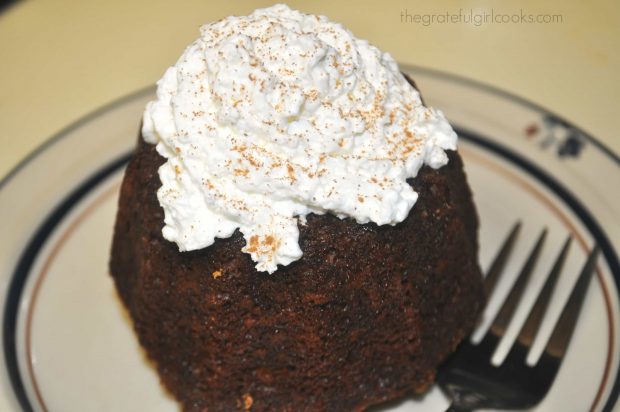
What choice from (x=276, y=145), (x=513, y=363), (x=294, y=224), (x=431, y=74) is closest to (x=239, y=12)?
(x=431, y=74)

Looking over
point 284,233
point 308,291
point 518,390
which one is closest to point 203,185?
point 284,233

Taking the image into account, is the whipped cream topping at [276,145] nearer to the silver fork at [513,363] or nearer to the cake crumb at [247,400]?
the cake crumb at [247,400]

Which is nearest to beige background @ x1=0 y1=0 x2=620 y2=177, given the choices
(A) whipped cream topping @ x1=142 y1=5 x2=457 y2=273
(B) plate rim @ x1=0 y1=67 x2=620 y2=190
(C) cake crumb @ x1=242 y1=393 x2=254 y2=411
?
(B) plate rim @ x1=0 y1=67 x2=620 y2=190

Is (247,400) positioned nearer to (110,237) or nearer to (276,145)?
(276,145)

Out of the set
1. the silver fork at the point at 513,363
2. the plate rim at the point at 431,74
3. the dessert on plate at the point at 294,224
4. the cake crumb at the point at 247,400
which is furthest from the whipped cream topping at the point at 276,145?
the plate rim at the point at 431,74

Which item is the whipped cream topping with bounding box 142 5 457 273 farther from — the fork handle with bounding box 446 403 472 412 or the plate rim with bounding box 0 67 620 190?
the plate rim with bounding box 0 67 620 190
